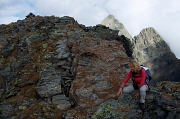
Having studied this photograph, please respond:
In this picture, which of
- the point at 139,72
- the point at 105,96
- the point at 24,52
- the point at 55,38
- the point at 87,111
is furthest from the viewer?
the point at 55,38

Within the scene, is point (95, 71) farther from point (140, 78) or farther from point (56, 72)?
point (140, 78)

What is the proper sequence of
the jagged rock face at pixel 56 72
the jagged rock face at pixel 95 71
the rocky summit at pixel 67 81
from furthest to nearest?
1. the jagged rock face at pixel 95 71
2. the jagged rock face at pixel 56 72
3. the rocky summit at pixel 67 81

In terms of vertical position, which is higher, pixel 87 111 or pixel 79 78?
pixel 79 78

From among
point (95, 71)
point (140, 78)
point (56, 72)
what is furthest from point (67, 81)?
point (140, 78)

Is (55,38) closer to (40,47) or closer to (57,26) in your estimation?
(40,47)

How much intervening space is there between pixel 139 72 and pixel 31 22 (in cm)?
2499

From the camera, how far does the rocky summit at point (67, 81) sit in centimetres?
1413

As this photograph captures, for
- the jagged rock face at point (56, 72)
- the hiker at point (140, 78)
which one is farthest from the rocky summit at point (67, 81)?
the hiker at point (140, 78)

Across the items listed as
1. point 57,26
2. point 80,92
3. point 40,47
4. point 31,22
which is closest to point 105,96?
point 80,92

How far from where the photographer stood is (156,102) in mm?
13766

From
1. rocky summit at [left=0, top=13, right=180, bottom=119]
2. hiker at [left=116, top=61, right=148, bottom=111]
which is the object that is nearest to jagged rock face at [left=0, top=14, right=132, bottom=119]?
rocky summit at [left=0, top=13, right=180, bottom=119]

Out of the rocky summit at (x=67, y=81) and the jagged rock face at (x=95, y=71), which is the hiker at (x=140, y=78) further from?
the jagged rock face at (x=95, y=71)

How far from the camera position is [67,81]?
18219 millimetres

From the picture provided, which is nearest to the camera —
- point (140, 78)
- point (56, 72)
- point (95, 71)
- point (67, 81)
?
point (140, 78)
